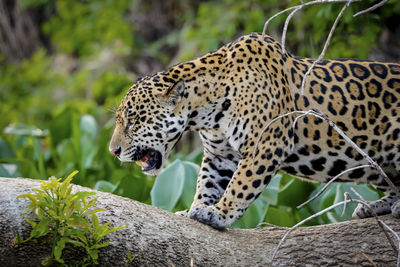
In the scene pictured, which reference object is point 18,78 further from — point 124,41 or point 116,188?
point 116,188

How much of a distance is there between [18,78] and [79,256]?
12769 mm

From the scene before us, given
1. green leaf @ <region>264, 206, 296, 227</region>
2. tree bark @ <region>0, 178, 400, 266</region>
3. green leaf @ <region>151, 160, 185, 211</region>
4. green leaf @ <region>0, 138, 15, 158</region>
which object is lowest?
green leaf @ <region>0, 138, 15, 158</region>

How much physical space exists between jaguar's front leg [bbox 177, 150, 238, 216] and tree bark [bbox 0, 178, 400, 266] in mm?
478

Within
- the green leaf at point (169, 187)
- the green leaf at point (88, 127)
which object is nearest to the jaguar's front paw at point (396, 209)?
the green leaf at point (169, 187)

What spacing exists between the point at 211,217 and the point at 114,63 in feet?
32.1

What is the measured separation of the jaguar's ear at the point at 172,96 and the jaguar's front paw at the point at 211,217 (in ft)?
2.71

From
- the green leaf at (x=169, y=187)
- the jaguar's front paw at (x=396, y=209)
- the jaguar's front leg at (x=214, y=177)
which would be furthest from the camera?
the green leaf at (x=169, y=187)

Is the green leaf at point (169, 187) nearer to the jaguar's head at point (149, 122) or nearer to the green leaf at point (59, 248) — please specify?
the jaguar's head at point (149, 122)

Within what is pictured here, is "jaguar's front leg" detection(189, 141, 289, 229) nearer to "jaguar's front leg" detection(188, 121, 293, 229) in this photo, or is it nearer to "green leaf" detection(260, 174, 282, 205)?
"jaguar's front leg" detection(188, 121, 293, 229)

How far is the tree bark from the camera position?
372 cm

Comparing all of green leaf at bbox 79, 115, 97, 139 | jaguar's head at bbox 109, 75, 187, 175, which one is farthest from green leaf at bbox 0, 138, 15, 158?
jaguar's head at bbox 109, 75, 187, 175

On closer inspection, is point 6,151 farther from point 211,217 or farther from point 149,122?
point 211,217

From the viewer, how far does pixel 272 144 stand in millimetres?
4539

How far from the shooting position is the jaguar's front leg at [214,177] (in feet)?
16.4
